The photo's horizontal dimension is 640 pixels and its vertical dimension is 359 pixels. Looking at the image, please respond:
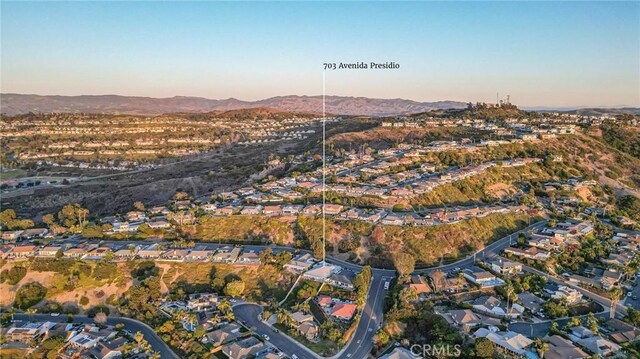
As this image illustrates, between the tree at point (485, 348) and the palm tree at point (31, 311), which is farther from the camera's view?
the palm tree at point (31, 311)

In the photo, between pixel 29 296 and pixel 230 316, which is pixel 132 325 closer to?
pixel 230 316

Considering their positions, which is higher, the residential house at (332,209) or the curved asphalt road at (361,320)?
the residential house at (332,209)

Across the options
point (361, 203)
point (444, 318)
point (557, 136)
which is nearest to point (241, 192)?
point (361, 203)

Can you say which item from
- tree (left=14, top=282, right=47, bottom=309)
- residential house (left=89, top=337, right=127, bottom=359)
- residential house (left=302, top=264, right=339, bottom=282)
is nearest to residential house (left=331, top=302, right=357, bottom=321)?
residential house (left=302, top=264, right=339, bottom=282)

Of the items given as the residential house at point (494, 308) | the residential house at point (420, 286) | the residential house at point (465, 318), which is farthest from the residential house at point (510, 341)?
the residential house at point (420, 286)

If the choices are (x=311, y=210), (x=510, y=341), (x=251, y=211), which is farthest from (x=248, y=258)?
(x=510, y=341)

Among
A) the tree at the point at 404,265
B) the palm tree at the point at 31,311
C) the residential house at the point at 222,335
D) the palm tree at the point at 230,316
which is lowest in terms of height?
the palm tree at the point at 31,311

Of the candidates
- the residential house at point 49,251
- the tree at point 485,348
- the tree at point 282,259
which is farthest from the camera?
the residential house at point 49,251

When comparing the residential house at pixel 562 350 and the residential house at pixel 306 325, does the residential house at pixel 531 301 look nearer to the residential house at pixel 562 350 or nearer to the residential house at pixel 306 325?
the residential house at pixel 562 350

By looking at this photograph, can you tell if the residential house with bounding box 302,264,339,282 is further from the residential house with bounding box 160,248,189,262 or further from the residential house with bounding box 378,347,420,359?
the residential house with bounding box 160,248,189,262
